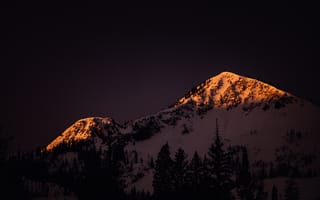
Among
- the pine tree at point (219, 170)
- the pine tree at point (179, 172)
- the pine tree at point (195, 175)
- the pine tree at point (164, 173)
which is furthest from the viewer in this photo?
the pine tree at point (164, 173)

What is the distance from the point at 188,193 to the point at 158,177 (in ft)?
20.0

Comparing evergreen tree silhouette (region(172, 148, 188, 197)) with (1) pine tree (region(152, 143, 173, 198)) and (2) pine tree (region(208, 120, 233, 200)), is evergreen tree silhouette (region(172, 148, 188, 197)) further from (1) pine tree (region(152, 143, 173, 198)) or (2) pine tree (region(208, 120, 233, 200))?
(2) pine tree (region(208, 120, 233, 200))

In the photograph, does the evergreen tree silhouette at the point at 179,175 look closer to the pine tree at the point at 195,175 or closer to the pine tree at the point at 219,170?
the pine tree at the point at 195,175

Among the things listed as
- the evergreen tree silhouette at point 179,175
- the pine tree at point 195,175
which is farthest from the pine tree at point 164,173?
the pine tree at point 195,175

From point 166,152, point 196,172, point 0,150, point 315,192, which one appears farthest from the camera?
point 315,192

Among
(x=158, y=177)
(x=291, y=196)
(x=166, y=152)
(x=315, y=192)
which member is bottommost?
(x=315, y=192)

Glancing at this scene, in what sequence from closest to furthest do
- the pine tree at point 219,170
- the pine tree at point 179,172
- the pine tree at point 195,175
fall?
the pine tree at point 219,170 → the pine tree at point 195,175 → the pine tree at point 179,172

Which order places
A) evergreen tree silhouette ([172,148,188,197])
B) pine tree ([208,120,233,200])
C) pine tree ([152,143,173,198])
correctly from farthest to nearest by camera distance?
pine tree ([152,143,173,198]) → evergreen tree silhouette ([172,148,188,197]) → pine tree ([208,120,233,200])

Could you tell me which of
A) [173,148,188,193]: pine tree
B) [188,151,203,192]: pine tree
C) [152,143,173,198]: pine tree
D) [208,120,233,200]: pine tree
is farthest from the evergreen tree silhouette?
[208,120,233,200]: pine tree

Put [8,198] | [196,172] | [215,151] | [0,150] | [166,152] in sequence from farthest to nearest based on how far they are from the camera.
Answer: [166,152] → [196,172] → [215,151] → [8,198] → [0,150]

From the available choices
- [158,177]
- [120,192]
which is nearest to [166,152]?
[158,177]

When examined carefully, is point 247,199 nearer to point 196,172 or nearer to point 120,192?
point 196,172

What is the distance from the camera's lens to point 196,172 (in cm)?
5266

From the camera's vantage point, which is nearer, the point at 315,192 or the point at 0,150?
the point at 0,150
